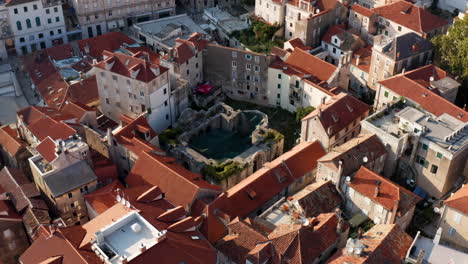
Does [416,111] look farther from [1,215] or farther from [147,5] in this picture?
[147,5]

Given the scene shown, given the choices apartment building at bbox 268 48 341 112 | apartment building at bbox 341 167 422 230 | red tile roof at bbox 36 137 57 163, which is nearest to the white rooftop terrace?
red tile roof at bbox 36 137 57 163

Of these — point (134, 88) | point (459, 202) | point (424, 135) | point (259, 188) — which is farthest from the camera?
point (134, 88)

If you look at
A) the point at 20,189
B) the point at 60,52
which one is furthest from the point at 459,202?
the point at 60,52

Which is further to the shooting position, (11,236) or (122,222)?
(11,236)

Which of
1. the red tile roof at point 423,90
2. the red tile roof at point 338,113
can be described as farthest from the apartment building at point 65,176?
the red tile roof at point 423,90

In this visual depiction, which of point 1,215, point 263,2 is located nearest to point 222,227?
point 1,215

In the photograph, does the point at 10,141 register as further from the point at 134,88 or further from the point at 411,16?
the point at 411,16

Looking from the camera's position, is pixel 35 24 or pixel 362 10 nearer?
pixel 362 10
